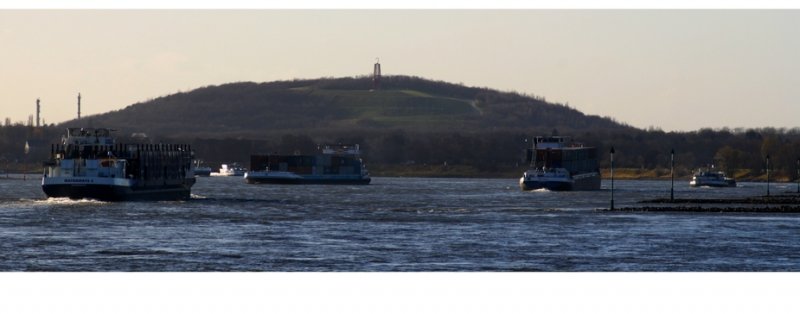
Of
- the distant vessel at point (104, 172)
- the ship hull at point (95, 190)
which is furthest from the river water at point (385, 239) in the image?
the distant vessel at point (104, 172)

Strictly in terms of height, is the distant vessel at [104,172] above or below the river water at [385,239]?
above

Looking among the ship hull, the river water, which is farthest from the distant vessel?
the river water

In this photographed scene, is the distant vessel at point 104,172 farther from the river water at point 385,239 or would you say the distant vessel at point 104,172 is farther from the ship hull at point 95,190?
the river water at point 385,239

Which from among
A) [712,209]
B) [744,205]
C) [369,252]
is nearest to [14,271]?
[369,252]

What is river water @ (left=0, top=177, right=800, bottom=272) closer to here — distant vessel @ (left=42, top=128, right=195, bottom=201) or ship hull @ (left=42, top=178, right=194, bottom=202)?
ship hull @ (left=42, top=178, right=194, bottom=202)

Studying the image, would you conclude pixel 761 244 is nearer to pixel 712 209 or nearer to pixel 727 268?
pixel 727 268

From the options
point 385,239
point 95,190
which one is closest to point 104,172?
point 95,190
